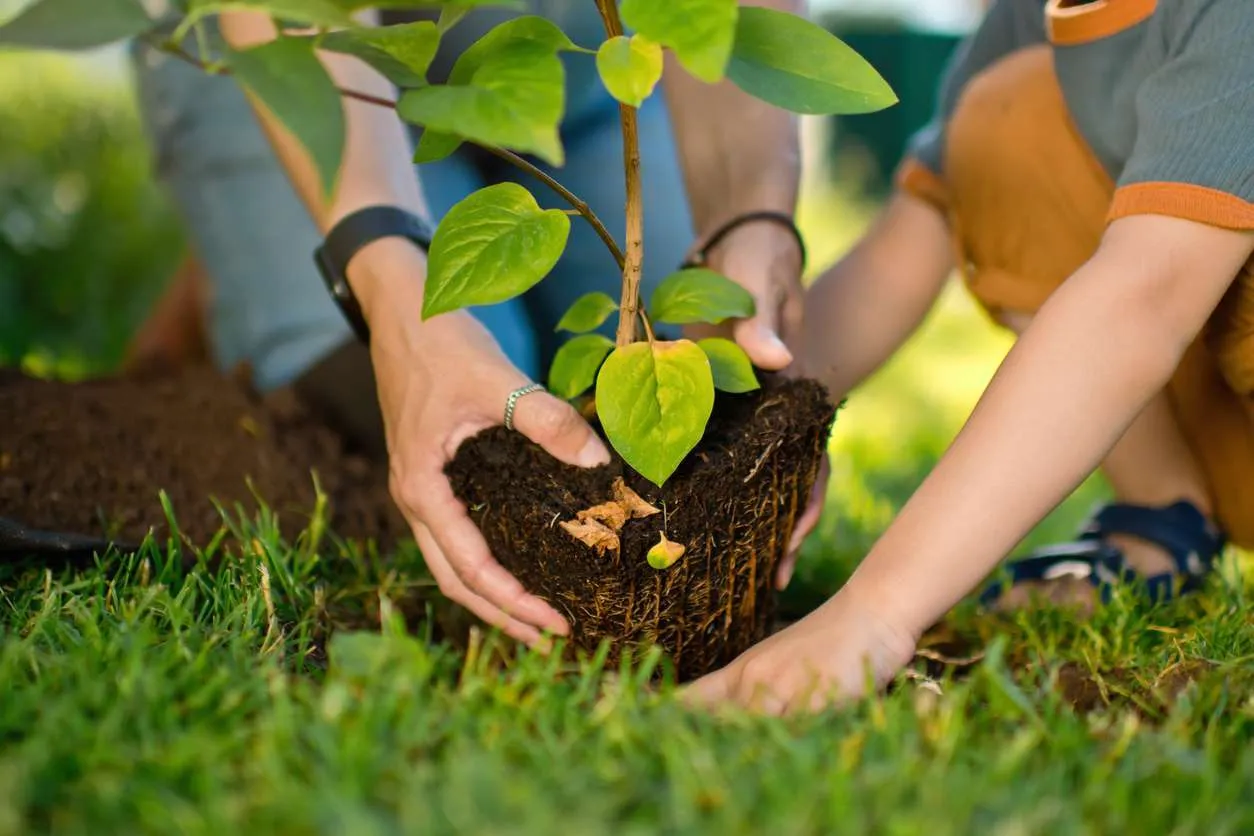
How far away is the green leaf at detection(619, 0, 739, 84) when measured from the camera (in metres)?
0.82

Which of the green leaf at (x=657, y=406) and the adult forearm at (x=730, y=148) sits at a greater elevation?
the adult forearm at (x=730, y=148)

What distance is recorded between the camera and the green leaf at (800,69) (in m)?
0.94

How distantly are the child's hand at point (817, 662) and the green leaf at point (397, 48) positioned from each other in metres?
0.57

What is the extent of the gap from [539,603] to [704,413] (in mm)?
282

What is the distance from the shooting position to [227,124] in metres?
2.23

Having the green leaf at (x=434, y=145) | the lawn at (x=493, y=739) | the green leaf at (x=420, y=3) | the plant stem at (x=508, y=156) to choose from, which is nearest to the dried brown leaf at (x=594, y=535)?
the lawn at (x=493, y=739)

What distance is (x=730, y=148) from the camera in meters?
1.60

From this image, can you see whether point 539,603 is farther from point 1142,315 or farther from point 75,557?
point 1142,315

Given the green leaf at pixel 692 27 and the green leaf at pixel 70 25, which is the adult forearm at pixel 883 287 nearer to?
the green leaf at pixel 692 27

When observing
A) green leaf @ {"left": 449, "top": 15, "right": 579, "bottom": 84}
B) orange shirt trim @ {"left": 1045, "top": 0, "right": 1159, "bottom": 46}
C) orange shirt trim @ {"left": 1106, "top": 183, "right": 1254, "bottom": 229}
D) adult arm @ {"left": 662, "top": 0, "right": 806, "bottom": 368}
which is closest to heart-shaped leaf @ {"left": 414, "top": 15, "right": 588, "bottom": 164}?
green leaf @ {"left": 449, "top": 15, "right": 579, "bottom": 84}

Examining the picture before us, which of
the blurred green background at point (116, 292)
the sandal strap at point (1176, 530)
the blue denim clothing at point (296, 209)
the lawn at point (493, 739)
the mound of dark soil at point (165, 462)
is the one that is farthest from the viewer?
the blurred green background at point (116, 292)

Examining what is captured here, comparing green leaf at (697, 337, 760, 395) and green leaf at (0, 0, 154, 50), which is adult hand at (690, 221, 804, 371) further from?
green leaf at (0, 0, 154, 50)

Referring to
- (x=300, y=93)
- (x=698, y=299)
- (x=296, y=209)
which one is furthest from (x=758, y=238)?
(x=296, y=209)

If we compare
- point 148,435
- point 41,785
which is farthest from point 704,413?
point 148,435
